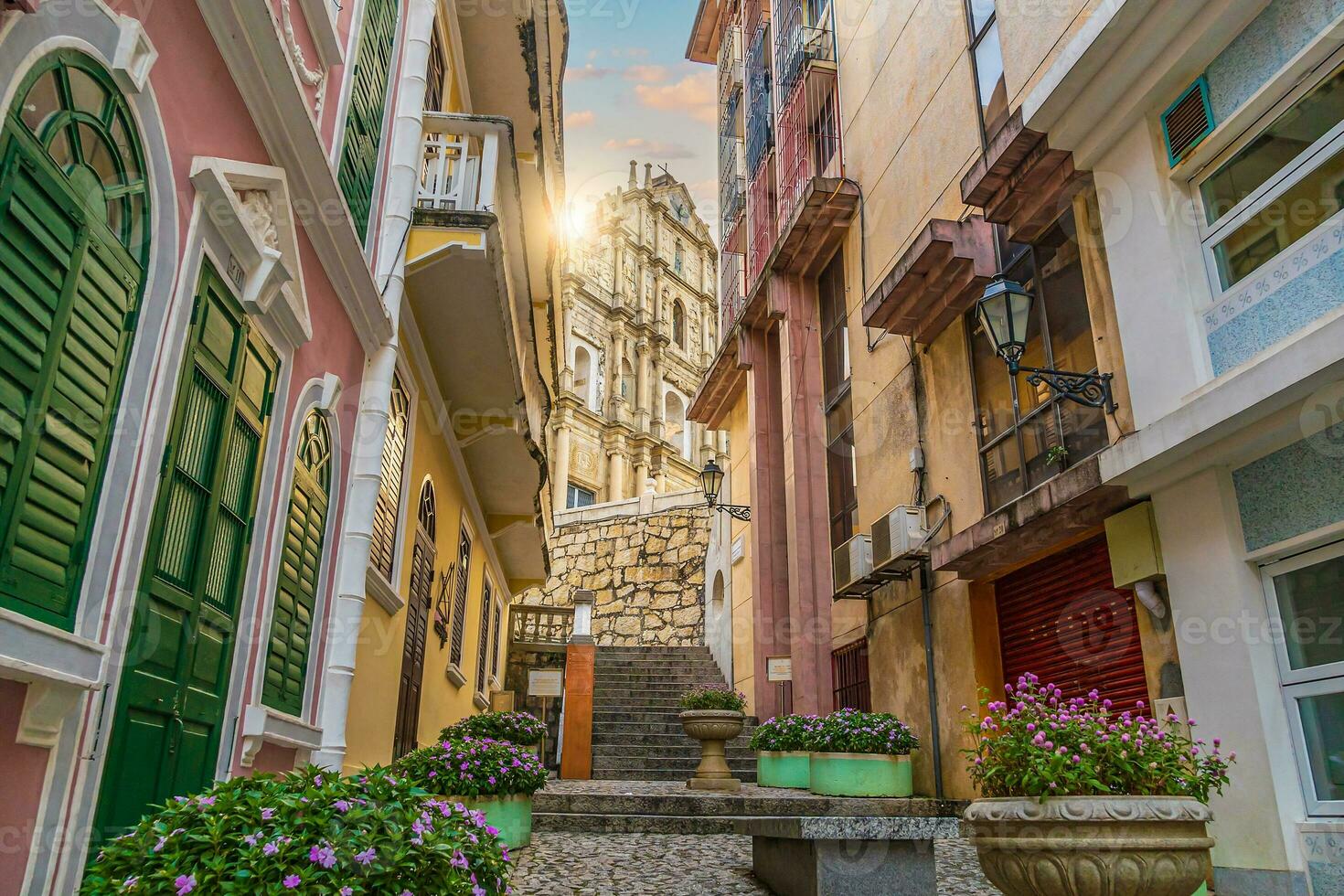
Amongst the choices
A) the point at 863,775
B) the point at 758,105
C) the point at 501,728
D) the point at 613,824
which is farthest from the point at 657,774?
the point at 758,105

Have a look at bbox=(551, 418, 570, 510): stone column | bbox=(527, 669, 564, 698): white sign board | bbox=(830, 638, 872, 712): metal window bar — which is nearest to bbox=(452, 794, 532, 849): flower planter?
bbox=(830, 638, 872, 712): metal window bar

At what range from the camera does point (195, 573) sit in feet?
14.5

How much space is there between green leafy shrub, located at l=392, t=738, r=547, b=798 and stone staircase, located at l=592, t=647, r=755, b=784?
6149 mm

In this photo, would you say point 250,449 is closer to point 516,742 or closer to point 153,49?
point 153,49

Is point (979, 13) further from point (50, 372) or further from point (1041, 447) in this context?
point (50, 372)

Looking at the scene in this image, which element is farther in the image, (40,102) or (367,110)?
(367,110)

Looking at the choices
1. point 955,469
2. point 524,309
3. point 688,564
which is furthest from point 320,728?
point 688,564

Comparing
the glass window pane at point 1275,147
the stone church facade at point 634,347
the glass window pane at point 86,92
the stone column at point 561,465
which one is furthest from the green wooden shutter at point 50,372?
the stone church facade at point 634,347

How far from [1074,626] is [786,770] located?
15.3 feet

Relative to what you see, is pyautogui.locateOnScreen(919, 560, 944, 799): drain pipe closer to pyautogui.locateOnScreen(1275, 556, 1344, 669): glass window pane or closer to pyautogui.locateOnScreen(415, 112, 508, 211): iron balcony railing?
pyautogui.locateOnScreen(1275, 556, 1344, 669): glass window pane

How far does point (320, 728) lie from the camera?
6352 millimetres

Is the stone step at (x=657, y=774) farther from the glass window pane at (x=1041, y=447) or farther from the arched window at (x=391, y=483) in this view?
the arched window at (x=391, y=483)

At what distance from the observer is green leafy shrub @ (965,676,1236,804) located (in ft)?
14.2

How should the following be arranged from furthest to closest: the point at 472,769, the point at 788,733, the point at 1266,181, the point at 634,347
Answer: the point at 634,347 → the point at 788,733 → the point at 472,769 → the point at 1266,181
